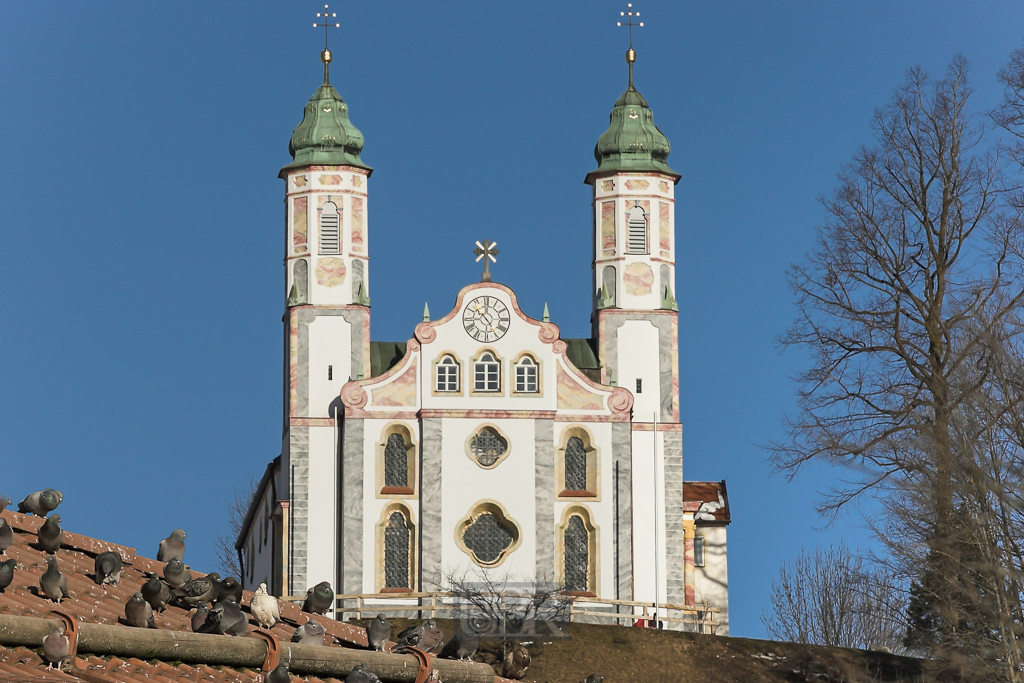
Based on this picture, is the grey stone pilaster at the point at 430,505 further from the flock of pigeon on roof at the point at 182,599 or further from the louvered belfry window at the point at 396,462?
the flock of pigeon on roof at the point at 182,599

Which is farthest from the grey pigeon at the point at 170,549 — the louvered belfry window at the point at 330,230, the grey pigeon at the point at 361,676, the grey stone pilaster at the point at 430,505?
the louvered belfry window at the point at 330,230

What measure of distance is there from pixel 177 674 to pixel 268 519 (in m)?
44.6

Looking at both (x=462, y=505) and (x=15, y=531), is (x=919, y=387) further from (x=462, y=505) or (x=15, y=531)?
(x=15, y=531)

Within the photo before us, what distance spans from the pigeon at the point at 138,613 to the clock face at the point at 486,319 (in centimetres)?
3973

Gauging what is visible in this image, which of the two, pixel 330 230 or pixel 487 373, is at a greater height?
pixel 330 230

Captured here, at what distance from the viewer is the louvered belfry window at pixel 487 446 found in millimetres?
56625

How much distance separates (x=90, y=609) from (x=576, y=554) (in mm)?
38574

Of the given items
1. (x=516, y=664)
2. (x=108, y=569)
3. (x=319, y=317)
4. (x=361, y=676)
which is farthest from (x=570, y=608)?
(x=361, y=676)

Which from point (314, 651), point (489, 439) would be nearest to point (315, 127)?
point (489, 439)

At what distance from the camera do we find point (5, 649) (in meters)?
15.6

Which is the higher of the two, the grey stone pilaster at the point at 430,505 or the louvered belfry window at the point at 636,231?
the louvered belfry window at the point at 636,231

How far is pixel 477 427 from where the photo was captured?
5672 cm

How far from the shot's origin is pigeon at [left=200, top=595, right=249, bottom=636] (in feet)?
59.7

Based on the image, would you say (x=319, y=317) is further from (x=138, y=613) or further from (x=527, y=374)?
(x=138, y=613)
